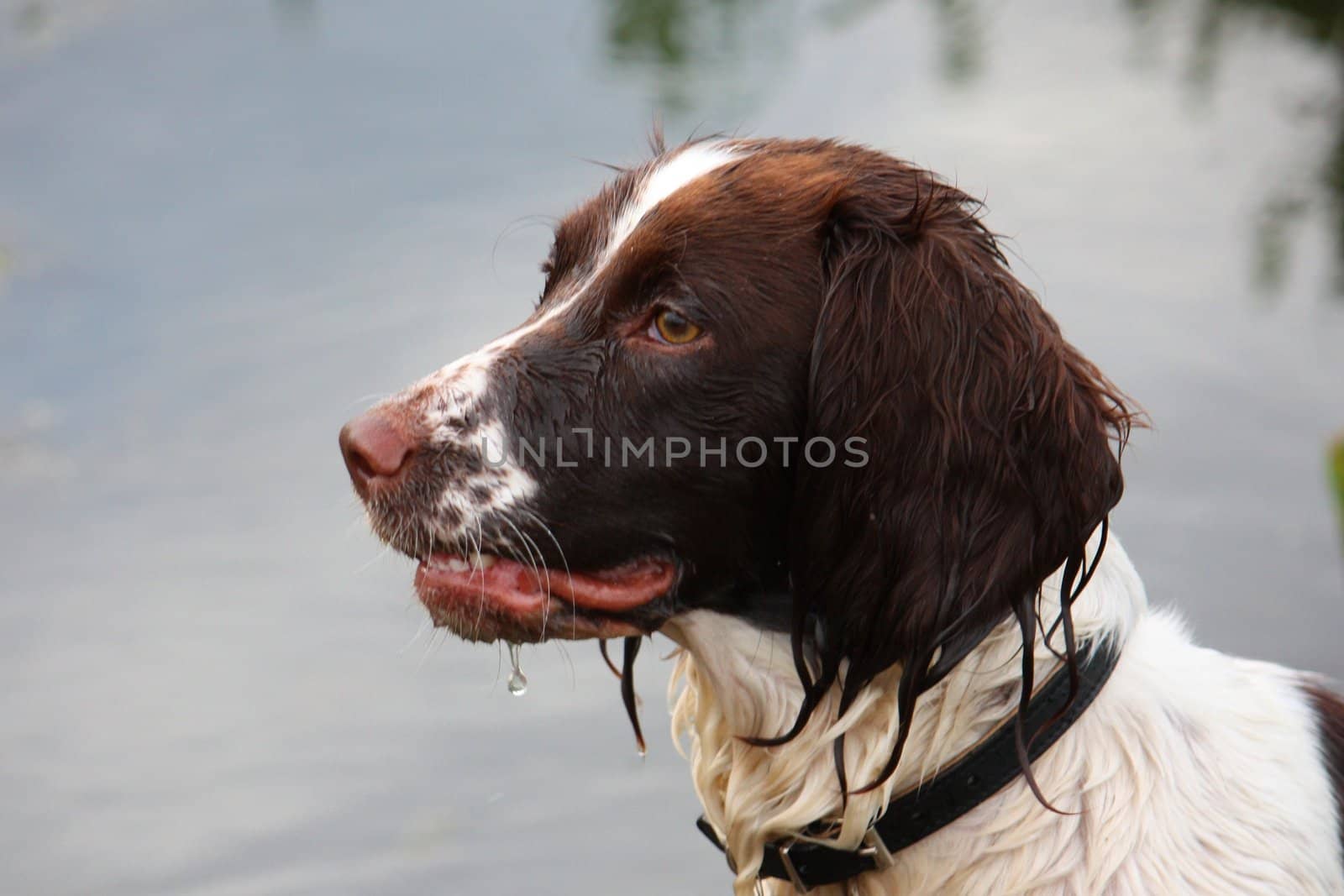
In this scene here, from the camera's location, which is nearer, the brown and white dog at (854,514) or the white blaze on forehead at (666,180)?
the brown and white dog at (854,514)

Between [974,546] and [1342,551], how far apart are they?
3307mm

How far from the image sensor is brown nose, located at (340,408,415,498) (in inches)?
101

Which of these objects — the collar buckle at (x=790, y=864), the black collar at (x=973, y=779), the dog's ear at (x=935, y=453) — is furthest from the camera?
the collar buckle at (x=790, y=864)

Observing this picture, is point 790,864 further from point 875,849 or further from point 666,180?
point 666,180

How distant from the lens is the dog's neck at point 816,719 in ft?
8.48

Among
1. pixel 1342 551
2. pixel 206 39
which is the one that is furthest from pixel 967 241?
pixel 206 39

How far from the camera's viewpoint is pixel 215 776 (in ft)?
15.1

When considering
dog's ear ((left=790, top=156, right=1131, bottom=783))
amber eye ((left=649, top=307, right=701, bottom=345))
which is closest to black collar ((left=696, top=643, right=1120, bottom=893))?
dog's ear ((left=790, top=156, right=1131, bottom=783))

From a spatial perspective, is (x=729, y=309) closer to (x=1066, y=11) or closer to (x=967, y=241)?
(x=967, y=241)

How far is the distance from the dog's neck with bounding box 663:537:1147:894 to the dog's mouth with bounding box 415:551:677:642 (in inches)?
4.4

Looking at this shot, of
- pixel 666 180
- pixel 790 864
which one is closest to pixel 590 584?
pixel 790 864

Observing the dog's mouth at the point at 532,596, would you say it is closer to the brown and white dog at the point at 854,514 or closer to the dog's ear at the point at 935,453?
the brown and white dog at the point at 854,514

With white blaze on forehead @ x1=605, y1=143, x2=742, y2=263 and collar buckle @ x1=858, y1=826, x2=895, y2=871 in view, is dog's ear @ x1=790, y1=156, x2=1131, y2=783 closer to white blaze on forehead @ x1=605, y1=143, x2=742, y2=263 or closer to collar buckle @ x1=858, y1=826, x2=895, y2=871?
collar buckle @ x1=858, y1=826, x2=895, y2=871

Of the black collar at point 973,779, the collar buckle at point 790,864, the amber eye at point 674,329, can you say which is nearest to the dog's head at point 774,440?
the amber eye at point 674,329
